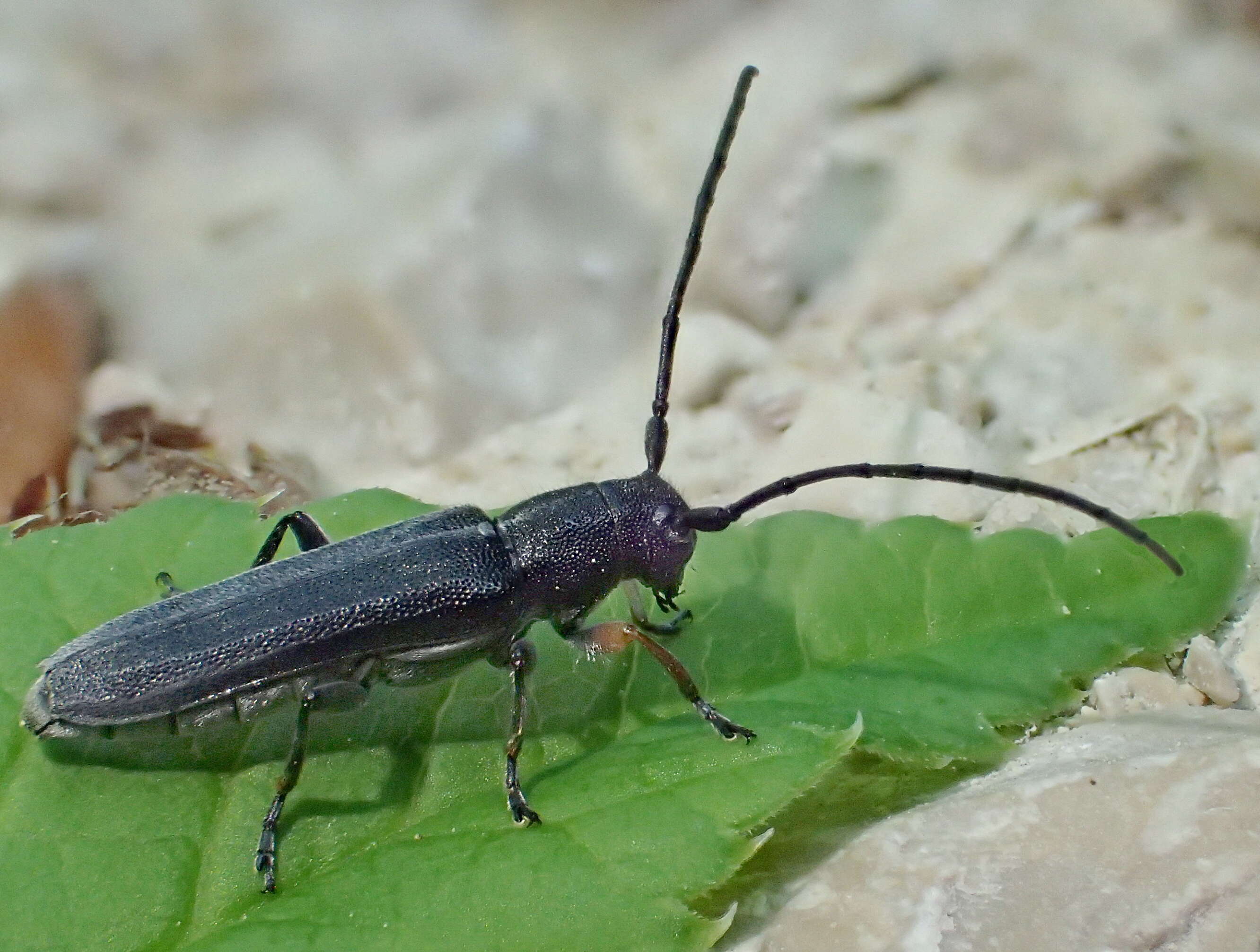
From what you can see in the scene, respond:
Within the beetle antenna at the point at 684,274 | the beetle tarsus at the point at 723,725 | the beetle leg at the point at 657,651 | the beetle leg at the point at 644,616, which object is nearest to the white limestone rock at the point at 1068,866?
the beetle tarsus at the point at 723,725

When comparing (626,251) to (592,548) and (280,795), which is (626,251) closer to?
(592,548)

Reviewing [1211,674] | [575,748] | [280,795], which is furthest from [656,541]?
[1211,674]

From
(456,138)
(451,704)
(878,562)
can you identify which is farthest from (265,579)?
(456,138)

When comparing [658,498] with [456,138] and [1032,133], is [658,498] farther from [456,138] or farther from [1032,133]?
[456,138]

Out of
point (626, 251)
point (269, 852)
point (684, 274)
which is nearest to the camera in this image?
point (269, 852)

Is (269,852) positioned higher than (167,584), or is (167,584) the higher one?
(167,584)

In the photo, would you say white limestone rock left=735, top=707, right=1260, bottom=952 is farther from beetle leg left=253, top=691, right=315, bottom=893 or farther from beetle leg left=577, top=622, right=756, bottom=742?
beetle leg left=253, top=691, right=315, bottom=893

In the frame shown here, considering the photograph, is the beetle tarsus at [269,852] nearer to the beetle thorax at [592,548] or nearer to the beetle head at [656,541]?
the beetle thorax at [592,548]
